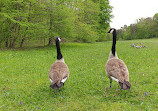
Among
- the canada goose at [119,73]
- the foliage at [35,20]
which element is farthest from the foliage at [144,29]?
the canada goose at [119,73]

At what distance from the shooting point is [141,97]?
16.4 ft

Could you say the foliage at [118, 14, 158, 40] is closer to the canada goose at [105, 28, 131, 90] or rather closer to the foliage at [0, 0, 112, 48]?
the foliage at [0, 0, 112, 48]

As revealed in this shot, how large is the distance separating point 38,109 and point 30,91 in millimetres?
1648

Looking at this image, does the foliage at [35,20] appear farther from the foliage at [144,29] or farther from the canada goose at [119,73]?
the foliage at [144,29]

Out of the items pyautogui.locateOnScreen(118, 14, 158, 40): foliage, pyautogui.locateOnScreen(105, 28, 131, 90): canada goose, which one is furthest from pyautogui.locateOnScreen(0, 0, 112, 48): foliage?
pyautogui.locateOnScreen(118, 14, 158, 40): foliage

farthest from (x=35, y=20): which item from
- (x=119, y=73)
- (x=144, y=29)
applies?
(x=144, y=29)

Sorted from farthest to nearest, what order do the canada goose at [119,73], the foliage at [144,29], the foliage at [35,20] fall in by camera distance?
1. the foliage at [144,29]
2. the foliage at [35,20]
3. the canada goose at [119,73]

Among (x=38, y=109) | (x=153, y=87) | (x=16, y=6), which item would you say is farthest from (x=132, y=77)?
(x=16, y=6)

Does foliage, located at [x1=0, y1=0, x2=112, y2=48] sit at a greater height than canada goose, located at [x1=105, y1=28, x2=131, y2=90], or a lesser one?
greater

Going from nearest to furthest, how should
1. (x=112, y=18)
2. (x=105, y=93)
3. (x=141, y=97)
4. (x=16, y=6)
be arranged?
(x=141, y=97), (x=105, y=93), (x=16, y=6), (x=112, y=18)

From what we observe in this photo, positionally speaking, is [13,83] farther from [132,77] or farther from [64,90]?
[132,77]

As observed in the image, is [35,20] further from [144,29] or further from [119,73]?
[144,29]

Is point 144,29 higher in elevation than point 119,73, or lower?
higher

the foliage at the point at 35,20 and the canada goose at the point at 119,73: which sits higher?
the foliage at the point at 35,20
